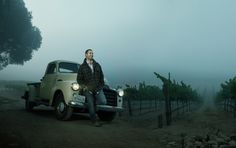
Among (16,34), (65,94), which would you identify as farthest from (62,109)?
(16,34)

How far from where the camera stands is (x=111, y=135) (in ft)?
31.8

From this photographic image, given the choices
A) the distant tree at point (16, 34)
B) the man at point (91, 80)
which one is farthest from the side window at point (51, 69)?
the distant tree at point (16, 34)

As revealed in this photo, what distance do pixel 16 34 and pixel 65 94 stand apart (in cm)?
3503

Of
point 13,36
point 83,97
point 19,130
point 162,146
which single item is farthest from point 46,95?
point 13,36

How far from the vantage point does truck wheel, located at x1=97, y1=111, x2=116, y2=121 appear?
13.3 metres

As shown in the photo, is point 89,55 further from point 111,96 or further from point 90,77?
point 111,96

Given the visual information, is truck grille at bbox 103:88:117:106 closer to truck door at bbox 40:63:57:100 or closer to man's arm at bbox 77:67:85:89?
man's arm at bbox 77:67:85:89

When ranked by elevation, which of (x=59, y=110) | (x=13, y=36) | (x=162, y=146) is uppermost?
(x=13, y=36)

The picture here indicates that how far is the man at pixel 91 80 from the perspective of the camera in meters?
11.0

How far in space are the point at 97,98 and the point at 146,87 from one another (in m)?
41.3

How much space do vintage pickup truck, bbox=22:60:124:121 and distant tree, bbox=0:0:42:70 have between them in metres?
26.6

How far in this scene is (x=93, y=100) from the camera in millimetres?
11141

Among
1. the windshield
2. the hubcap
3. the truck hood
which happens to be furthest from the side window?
the hubcap

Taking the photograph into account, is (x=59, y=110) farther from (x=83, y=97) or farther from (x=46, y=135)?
(x=46, y=135)
